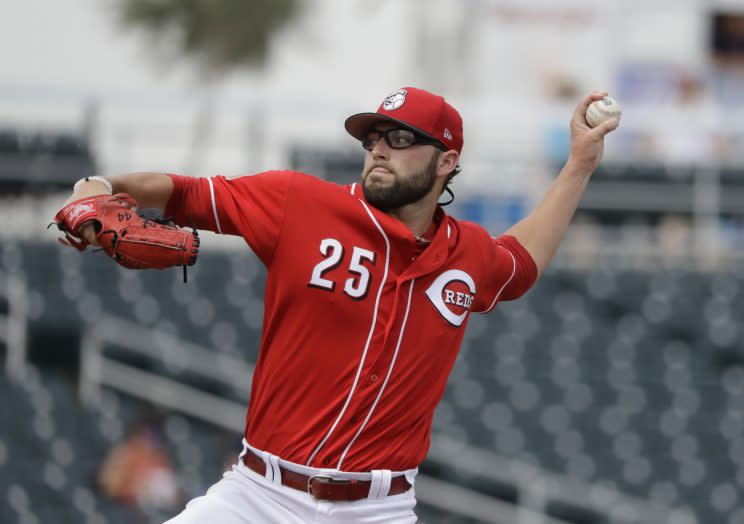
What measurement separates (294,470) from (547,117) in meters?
7.66

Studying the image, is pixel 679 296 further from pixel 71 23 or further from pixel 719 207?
pixel 71 23

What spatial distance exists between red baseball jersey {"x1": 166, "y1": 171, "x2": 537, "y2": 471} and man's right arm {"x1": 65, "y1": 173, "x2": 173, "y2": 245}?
0.03 m

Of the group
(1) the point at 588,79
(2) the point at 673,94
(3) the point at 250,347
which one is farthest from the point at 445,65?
(3) the point at 250,347

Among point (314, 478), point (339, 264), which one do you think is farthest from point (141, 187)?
point (314, 478)

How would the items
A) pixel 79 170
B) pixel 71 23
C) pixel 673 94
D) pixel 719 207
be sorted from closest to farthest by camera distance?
pixel 79 170 → pixel 719 207 → pixel 71 23 → pixel 673 94

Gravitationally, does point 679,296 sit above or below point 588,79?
below

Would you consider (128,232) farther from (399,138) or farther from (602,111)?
(602,111)

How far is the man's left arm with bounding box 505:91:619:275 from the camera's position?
371cm

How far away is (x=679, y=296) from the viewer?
9.89 m

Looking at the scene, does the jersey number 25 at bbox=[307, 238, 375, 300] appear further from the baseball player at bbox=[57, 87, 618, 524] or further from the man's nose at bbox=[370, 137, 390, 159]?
the man's nose at bbox=[370, 137, 390, 159]

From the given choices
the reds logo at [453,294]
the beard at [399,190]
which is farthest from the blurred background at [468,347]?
the beard at [399,190]

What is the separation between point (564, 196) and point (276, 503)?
1260mm

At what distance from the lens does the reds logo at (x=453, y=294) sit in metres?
3.33

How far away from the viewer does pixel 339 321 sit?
320 centimetres
